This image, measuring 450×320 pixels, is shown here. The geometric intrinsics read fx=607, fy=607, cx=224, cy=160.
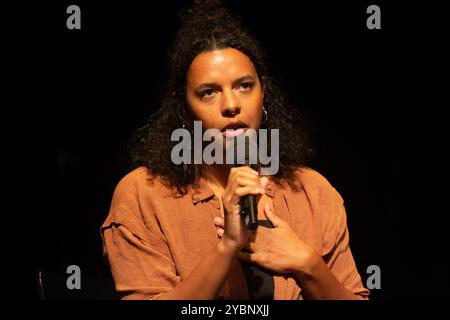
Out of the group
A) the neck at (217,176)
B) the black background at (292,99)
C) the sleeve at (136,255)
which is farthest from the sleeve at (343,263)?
the black background at (292,99)

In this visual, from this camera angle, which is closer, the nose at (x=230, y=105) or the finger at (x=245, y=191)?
the finger at (x=245, y=191)

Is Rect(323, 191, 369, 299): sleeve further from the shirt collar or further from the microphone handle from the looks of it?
the microphone handle

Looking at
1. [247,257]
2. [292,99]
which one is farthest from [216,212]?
[292,99]

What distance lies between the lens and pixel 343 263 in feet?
5.83

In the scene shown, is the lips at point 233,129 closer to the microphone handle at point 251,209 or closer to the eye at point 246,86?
the eye at point 246,86

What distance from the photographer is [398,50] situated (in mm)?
2307

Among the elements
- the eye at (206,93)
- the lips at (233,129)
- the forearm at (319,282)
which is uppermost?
the eye at (206,93)

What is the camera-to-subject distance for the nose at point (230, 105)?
164 centimetres

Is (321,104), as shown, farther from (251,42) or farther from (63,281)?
(63,281)

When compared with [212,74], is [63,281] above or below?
below

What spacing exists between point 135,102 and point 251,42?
78 cm

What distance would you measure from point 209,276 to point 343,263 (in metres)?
0.48

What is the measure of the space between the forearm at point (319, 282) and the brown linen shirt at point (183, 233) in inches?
2.4
